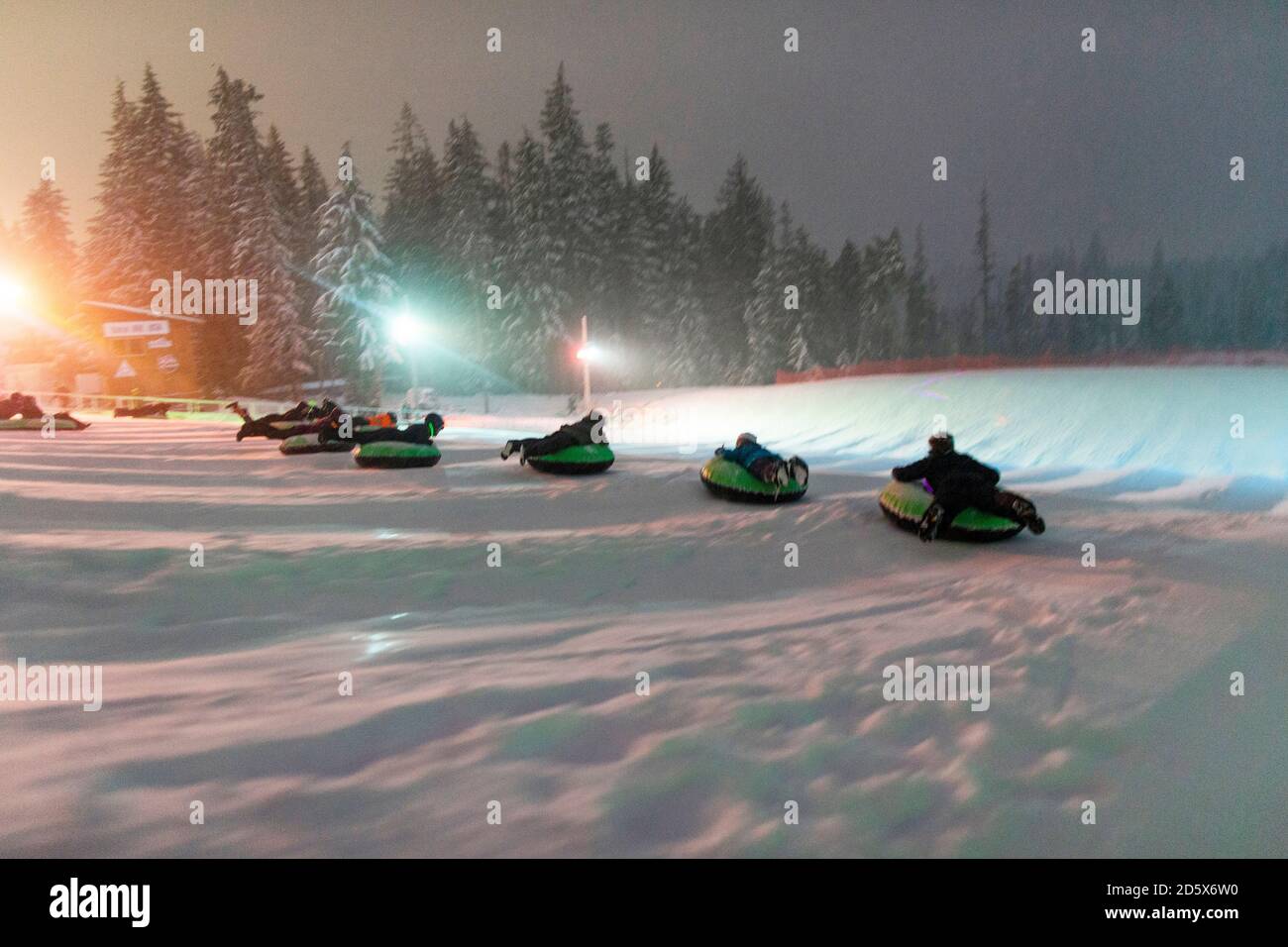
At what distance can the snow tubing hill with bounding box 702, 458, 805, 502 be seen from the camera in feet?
32.6

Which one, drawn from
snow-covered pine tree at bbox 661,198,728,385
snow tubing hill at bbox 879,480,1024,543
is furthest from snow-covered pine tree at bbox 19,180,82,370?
snow tubing hill at bbox 879,480,1024,543

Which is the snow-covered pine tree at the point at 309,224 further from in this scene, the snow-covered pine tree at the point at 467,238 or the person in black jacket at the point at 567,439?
the person in black jacket at the point at 567,439

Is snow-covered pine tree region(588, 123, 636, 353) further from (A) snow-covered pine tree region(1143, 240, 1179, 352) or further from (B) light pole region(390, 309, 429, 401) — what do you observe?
(A) snow-covered pine tree region(1143, 240, 1179, 352)

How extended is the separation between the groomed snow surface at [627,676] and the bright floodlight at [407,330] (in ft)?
64.1

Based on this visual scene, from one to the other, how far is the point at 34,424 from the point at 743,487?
2260 centimetres

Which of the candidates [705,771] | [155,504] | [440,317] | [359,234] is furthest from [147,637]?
[440,317]

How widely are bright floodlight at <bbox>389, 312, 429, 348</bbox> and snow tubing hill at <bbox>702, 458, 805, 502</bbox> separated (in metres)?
21.6

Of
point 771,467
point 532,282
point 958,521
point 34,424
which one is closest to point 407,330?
point 34,424

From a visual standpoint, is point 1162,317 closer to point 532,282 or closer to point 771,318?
point 771,318

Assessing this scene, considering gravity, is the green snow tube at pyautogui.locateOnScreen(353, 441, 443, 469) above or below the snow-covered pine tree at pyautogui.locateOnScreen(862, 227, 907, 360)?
below

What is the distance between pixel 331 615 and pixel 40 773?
2532 millimetres

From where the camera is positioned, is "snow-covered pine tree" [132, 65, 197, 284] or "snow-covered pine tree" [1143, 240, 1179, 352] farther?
"snow-covered pine tree" [1143, 240, 1179, 352]
